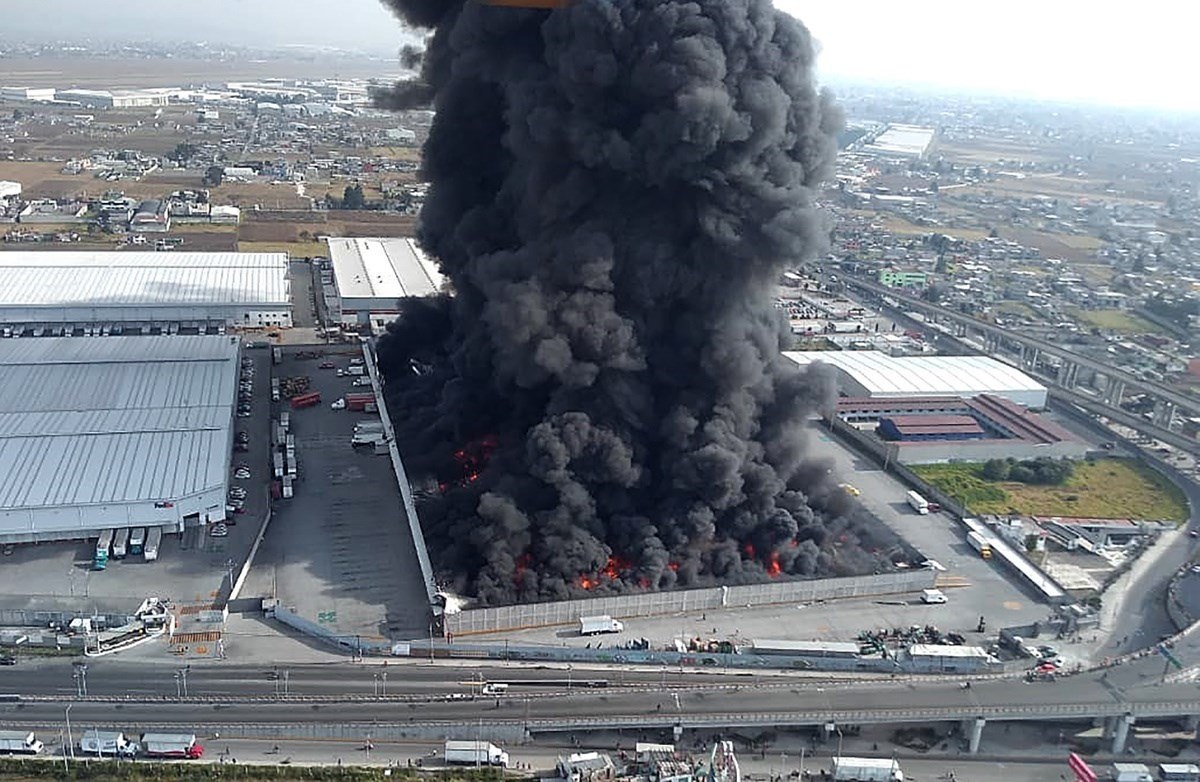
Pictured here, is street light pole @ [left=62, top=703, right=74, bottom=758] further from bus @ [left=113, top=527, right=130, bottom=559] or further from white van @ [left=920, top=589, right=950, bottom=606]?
white van @ [left=920, top=589, right=950, bottom=606]

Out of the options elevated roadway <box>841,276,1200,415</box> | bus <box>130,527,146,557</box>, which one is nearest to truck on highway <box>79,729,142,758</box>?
bus <box>130,527,146,557</box>

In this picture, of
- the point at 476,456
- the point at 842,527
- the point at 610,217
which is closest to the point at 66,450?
the point at 476,456

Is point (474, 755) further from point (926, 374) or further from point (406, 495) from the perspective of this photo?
point (926, 374)

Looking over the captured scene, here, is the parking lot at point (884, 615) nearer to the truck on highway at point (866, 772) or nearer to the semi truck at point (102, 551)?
the truck on highway at point (866, 772)

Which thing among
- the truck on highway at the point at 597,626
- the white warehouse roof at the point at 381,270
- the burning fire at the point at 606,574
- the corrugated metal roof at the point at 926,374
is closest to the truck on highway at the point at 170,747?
the truck on highway at the point at 597,626

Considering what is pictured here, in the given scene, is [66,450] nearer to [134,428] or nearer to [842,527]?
[134,428]

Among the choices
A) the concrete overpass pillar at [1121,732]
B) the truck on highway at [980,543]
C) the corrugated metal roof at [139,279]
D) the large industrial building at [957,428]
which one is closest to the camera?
the concrete overpass pillar at [1121,732]
